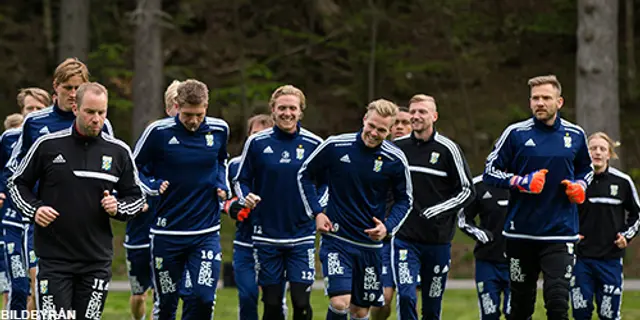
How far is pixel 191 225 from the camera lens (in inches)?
393

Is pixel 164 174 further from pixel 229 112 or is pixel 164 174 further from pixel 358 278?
pixel 229 112

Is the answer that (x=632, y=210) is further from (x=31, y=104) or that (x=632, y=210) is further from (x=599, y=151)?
(x=31, y=104)

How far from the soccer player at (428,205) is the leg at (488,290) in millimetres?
640

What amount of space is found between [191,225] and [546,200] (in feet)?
10.6

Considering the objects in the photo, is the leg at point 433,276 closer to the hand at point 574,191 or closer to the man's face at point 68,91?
the hand at point 574,191

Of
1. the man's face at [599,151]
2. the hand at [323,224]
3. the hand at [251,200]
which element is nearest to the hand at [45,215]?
the hand at [251,200]

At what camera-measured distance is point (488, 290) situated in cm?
1169

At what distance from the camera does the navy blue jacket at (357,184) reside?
10117 millimetres

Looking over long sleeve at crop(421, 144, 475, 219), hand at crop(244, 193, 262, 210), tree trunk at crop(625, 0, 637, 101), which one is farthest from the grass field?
tree trunk at crop(625, 0, 637, 101)

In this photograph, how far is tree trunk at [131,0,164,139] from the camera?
22.7 m

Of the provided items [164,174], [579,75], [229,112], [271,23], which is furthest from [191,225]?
[271,23]

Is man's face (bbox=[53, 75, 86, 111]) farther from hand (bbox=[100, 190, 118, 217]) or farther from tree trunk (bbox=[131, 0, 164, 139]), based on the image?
tree trunk (bbox=[131, 0, 164, 139])

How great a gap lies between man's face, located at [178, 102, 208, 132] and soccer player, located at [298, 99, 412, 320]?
41.1 inches

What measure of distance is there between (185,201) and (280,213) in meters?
0.95
